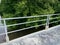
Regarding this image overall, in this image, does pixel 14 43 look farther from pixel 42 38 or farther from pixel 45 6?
pixel 45 6

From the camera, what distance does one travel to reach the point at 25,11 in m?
8.54

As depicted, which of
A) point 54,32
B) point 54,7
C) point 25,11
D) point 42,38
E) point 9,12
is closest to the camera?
point 42,38

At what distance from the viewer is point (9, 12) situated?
912 centimetres

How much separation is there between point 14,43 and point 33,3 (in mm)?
5730

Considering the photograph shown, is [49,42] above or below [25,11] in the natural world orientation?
below

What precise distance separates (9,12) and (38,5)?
1.98 m

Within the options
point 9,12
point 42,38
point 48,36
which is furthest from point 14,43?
point 9,12

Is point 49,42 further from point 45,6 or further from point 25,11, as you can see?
point 45,6

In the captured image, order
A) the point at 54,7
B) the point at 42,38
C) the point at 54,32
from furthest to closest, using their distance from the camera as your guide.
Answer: the point at 54,7
the point at 54,32
the point at 42,38

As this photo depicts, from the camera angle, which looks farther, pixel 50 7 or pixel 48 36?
pixel 50 7

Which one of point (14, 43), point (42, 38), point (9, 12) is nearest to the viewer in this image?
point (14, 43)

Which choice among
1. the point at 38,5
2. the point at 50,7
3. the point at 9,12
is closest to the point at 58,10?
the point at 50,7

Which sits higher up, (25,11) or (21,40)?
(25,11)

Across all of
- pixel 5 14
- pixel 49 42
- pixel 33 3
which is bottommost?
pixel 49 42
